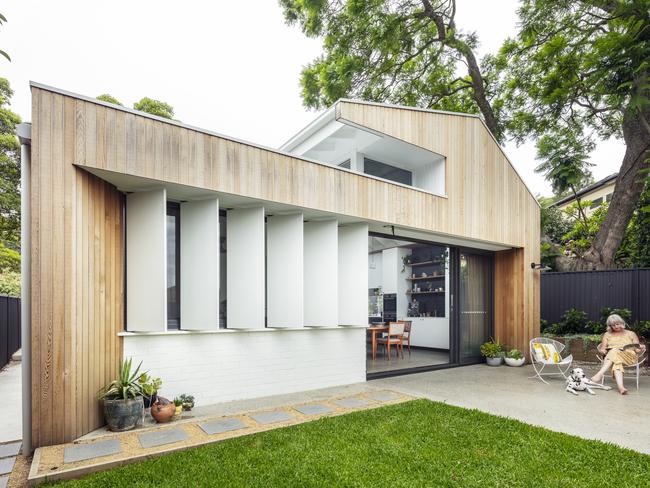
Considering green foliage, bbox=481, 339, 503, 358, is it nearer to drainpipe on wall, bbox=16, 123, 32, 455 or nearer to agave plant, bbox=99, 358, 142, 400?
agave plant, bbox=99, 358, 142, 400

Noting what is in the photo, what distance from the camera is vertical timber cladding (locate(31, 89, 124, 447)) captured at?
340 cm

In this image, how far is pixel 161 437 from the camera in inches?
142

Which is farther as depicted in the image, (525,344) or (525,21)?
(525,21)

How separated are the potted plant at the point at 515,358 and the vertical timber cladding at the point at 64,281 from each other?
738 cm

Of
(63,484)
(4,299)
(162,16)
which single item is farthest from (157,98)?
(63,484)

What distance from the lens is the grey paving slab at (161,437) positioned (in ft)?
11.4

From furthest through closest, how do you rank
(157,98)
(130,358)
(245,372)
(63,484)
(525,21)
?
(157,98) → (525,21) → (245,372) → (130,358) → (63,484)

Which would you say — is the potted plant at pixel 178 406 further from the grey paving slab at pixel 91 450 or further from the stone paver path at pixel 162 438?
the grey paving slab at pixel 91 450

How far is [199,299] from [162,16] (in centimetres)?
1133

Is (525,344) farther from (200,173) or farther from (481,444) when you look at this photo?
(200,173)

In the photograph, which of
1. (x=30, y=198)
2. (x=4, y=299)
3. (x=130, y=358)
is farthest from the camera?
(x=4, y=299)

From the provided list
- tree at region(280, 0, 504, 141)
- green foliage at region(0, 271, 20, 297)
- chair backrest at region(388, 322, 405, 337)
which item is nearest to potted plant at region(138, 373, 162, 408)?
chair backrest at region(388, 322, 405, 337)

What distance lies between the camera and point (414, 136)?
6.81 meters

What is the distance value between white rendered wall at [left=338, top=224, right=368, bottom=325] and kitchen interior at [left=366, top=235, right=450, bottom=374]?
9.45 feet
